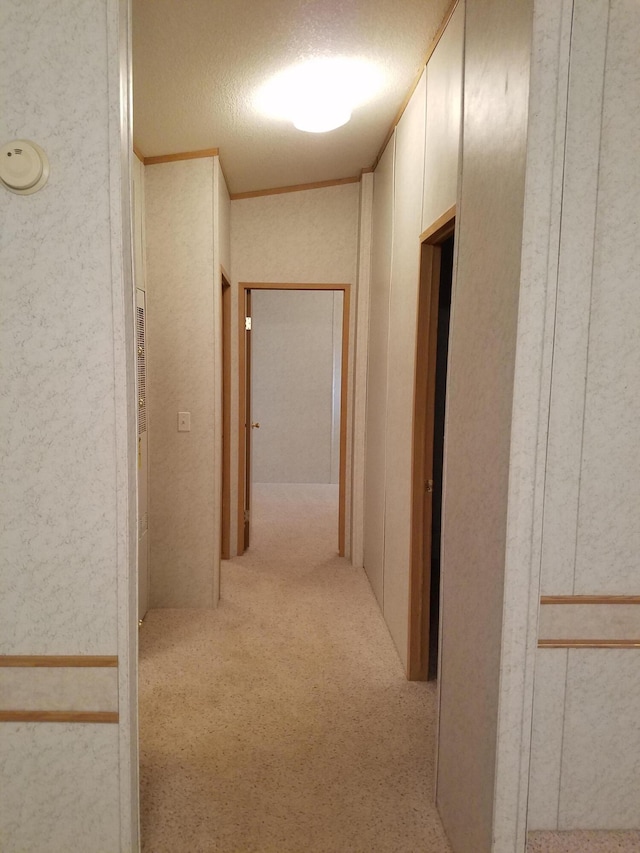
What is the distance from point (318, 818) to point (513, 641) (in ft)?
3.58

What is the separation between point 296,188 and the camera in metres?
4.50

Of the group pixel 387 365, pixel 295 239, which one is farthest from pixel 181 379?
pixel 295 239

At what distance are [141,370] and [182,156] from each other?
49.8 inches

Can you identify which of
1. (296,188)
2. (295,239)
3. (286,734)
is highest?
(296,188)

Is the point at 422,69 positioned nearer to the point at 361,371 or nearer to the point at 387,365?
the point at 387,365

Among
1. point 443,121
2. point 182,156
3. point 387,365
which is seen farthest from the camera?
point 387,365

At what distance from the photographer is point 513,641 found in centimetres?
152

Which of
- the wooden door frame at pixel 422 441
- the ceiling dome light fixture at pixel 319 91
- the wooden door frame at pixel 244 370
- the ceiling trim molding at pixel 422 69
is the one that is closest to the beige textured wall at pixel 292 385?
the wooden door frame at pixel 244 370

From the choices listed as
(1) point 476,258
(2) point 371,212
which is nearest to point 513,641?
(1) point 476,258

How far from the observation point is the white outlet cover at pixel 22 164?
137cm

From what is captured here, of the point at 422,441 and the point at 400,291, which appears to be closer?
the point at 422,441

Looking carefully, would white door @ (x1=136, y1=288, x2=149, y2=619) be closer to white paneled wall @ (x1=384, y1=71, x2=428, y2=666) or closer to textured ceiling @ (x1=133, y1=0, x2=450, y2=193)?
textured ceiling @ (x1=133, y1=0, x2=450, y2=193)

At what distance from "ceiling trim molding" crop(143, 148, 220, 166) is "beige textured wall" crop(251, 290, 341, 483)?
3.78 meters

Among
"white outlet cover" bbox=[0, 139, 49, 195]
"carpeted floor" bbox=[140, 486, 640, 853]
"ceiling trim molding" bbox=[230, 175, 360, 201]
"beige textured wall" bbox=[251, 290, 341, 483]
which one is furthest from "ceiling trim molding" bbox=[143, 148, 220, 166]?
"beige textured wall" bbox=[251, 290, 341, 483]
